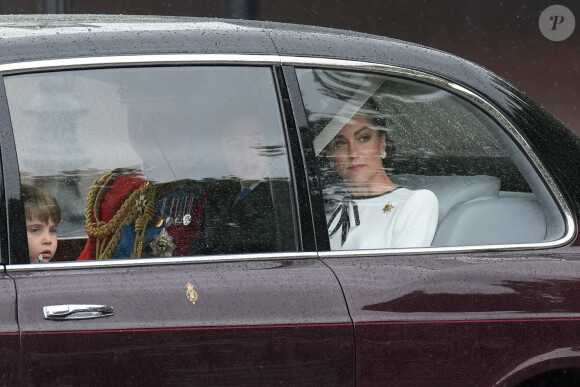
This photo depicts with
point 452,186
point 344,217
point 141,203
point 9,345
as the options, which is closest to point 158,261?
point 141,203

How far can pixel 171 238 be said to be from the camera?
304 centimetres

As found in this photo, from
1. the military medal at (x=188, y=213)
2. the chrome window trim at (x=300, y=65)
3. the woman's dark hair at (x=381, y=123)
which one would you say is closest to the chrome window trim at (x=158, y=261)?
the chrome window trim at (x=300, y=65)

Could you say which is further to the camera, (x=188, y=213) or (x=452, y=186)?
(x=452, y=186)

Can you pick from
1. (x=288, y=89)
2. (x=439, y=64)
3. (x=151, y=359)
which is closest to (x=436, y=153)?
(x=439, y=64)

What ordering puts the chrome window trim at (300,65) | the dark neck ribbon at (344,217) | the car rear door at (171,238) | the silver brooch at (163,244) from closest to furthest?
1. the car rear door at (171,238)
2. the chrome window trim at (300,65)
3. the silver brooch at (163,244)
4. the dark neck ribbon at (344,217)

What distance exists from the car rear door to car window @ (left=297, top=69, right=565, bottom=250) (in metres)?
0.18

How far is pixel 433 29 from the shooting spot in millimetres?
9773

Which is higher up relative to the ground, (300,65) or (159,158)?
(300,65)

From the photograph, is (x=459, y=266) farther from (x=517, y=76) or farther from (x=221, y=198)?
(x=517, y=76)

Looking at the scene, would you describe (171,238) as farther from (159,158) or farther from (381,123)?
(381,123)

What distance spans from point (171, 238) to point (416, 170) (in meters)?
0.72

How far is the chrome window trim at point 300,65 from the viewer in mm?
2924

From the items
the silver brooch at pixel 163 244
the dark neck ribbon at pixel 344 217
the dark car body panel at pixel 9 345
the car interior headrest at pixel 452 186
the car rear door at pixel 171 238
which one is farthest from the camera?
the car interior headrest at pixel 452 186

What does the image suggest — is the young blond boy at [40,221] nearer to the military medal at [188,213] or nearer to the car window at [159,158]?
the car window at [159,158]
